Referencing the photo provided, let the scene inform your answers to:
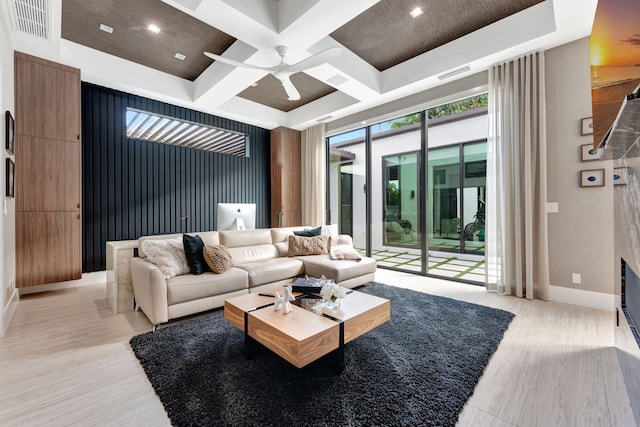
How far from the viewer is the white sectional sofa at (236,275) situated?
2480 mm

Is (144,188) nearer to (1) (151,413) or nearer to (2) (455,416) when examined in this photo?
(1) (151,413)

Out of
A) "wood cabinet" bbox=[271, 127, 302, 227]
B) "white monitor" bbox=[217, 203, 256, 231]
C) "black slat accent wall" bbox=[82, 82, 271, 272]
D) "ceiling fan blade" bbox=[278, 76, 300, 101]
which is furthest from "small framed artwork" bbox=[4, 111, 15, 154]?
"wood cabinet" bbox=[271, 127, 302, 227]

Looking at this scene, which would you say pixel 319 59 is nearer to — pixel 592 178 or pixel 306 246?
pixel 306 246

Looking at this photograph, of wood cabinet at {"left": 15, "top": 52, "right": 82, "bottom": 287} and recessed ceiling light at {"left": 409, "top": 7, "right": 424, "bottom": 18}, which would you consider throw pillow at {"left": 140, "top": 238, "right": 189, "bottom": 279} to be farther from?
recessed ceiling light at {"left": 409, "top": 7, "right": 424, "bottom": 18}

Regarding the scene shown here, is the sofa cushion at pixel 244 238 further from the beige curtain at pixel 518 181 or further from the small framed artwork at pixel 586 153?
the small framed artwork at pixel 586 153

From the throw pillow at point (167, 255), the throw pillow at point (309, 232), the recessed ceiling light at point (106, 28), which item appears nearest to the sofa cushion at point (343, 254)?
the throw pillow at point (309, 232)

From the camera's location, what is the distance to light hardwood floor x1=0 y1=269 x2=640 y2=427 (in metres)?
1.42

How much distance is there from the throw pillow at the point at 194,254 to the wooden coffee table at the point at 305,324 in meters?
0.84

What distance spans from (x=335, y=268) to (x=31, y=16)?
4.04 m

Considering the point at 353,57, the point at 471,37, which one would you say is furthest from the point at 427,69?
the point at 353,57

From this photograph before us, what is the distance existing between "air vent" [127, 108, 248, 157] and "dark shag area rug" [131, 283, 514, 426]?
136 inches

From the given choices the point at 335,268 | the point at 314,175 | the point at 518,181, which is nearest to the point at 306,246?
the point at 335,268

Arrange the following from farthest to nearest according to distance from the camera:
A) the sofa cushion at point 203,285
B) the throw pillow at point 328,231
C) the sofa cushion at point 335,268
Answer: the throw pillow at point 328,231
the sofa cushion at point 335,268
the sofa cushion at point 203,285

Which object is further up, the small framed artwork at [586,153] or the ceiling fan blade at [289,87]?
the ceiling fan blade at [289,87]
